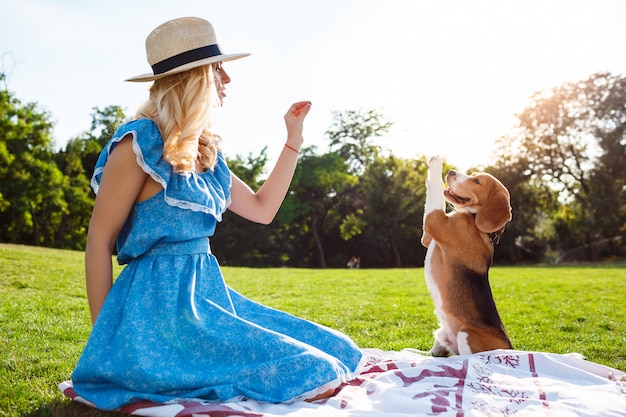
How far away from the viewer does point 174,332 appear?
9.20ft

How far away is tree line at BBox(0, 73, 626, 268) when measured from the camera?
2975 centimetres

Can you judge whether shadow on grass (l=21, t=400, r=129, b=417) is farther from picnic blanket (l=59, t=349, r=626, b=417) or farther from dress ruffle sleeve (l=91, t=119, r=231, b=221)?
dress ruffle sleeve (l=91, t=119, r=231, b=221)

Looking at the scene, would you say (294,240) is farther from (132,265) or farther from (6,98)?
(132,265)

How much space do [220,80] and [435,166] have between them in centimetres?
210

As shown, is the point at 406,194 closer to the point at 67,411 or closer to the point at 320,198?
the point at 320,198

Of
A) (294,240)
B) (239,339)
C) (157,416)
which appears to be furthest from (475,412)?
(294,240)

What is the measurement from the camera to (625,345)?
5.65 metres

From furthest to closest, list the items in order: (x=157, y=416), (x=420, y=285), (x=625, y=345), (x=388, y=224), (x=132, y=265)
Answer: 1. (x=388, y=224)
2. (x=420, y=285)
3. (x=625, y=345)
4. (x=132, y=265)
5. (x=157, y=416)

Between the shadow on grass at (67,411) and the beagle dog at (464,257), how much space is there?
8.24 feet

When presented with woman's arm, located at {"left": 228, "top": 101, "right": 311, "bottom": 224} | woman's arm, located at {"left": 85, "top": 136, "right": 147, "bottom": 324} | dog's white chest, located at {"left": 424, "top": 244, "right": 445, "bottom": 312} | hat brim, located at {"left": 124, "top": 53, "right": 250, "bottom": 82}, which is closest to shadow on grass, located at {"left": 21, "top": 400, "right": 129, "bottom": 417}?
woman's arm, located at {"left": 85, "top": 136, "right": 147, "bottom": 324}

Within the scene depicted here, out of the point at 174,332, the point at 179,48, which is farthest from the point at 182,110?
the point at 174,332

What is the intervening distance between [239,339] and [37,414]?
3.94 feet

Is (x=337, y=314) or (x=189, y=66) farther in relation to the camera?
(x=337, y=314)

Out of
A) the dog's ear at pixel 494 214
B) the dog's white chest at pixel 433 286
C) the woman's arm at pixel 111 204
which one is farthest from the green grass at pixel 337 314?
the dog's ear at pixel 494 214
